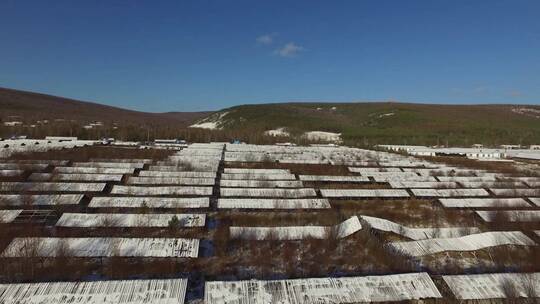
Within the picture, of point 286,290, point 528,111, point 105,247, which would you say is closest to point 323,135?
point 528,111

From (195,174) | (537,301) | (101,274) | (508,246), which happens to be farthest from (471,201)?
(101,274)

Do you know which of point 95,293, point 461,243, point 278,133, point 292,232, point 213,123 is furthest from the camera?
point 213,123

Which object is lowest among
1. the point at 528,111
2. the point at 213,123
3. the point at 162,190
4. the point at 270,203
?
the point at 270,203

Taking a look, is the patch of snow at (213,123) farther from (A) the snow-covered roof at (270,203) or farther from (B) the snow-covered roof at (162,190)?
(A) the snow-covered roof at (270,203)

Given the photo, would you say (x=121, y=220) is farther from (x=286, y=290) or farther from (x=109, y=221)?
(x=286, y=290)

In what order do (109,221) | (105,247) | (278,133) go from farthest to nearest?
(278,133)
(109,221)
(105,247)

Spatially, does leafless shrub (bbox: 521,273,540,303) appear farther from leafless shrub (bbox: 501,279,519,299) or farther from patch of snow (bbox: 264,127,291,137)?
patch of snow (bbox: 264,127,291,137)

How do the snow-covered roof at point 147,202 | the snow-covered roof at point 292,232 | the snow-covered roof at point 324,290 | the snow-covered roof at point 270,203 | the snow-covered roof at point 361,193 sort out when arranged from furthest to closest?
the snow-covered roof at point 361,193 → the snow-covered roof at point 270,203 → the snow-covered roof at point 147,202 → the snow-covered roof at point 292,232 → the snow-covered roof at point 324,290

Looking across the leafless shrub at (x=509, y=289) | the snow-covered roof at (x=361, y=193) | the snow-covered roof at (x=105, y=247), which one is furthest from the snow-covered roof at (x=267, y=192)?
the leafless shrub at (x=509, y=289)

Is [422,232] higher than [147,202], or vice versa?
[147,202]

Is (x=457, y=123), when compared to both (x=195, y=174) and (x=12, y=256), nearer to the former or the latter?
(x=195, y=174)
